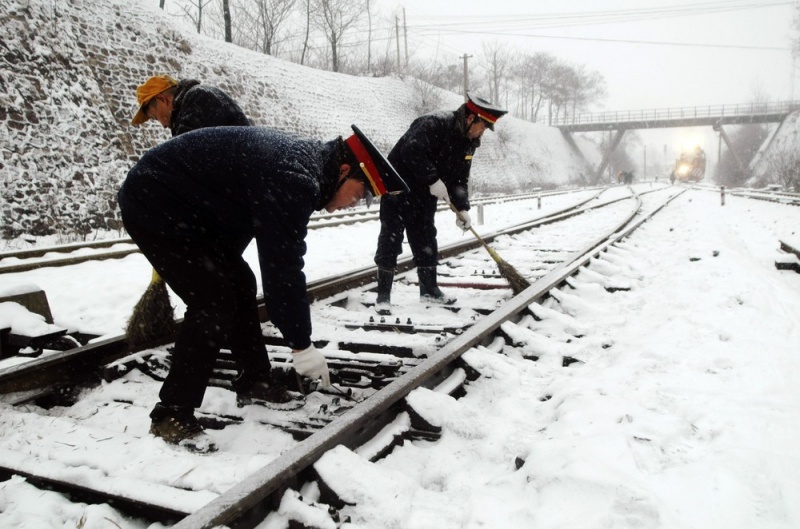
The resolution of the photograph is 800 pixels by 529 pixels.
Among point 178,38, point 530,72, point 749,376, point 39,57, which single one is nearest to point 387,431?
point 749,376

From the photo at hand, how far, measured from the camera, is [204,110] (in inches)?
129

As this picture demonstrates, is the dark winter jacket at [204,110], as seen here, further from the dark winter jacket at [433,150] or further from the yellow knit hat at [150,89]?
the dark winter jacket at [433,150]

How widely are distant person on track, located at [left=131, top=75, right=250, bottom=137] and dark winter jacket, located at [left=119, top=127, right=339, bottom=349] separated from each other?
3.10 feet

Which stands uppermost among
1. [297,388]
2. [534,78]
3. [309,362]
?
[534,78]

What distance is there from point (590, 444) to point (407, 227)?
9.80 ft

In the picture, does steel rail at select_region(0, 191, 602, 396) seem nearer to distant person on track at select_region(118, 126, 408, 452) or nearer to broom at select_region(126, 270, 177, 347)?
broom at select_region(126, 270, 177, 347)

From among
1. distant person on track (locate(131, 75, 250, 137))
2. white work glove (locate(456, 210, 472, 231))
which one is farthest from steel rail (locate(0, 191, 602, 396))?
white work glove (locate(456, 210, 472, 231))

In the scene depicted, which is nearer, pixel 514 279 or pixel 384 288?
pixel 384 288

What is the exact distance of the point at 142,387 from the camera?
2.88m

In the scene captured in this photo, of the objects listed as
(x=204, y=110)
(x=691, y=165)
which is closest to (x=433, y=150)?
(x=204, y=110)

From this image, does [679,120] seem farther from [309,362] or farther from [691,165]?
[309,362]

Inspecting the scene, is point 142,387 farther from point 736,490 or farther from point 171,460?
point 736,490

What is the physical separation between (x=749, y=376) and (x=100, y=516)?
290 cm

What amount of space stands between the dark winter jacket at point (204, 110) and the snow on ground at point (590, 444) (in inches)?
63.6
